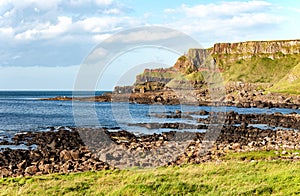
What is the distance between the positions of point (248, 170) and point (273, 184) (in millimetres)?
2638

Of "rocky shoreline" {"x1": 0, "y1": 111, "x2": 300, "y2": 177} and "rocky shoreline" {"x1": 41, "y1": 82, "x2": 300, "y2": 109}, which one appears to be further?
"rocky shoreline" {"x1": 41, "y1": 82, "x2": 300, "y2": 109}

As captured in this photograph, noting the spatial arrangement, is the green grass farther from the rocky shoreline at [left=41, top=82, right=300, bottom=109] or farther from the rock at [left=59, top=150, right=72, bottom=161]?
the rock at [left=59, top=150, right=72, bottom=161]

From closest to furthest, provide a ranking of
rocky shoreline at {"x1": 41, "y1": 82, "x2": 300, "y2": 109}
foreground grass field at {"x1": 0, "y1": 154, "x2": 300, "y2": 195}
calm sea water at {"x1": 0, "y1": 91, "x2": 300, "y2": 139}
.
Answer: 1. foreground grass field at {"x1": 0, "y1": 154, "x2": 300, "y2": 195}
2. calm sea water at {"x1": 0, "y1": 91, "x2": 300, "y2": 139}
3. rocky shoreline at {"x1": 41, "y1": 82, "x2": 300, "y2": 109}

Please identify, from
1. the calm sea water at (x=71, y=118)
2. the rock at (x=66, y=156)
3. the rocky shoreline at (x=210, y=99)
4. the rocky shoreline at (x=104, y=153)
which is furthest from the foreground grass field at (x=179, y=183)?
the rocky shoreline at (x=210, y=99)

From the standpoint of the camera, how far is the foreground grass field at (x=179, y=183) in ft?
45.0

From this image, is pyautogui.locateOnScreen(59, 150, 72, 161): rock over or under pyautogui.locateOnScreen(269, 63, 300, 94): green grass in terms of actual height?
under

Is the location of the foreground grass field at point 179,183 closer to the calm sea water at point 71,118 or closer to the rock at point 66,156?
the rock at point 66,156

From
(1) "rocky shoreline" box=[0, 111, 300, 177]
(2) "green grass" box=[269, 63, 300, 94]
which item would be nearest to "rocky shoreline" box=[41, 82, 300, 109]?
(2) "green grass" box=[269, 63, 300, 94]

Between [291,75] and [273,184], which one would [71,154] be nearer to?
[273,184]

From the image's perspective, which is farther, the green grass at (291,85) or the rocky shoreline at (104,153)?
the green grass at (291,85)

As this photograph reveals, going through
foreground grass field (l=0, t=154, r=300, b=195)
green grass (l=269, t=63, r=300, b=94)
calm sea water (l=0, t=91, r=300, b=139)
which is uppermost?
green grass (l=269, t=63, r=300, b=94)

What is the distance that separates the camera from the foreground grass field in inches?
539

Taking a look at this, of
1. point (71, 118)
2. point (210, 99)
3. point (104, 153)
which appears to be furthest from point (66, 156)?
point (210, 99)

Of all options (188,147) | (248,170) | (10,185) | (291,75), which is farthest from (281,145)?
(291,75)
